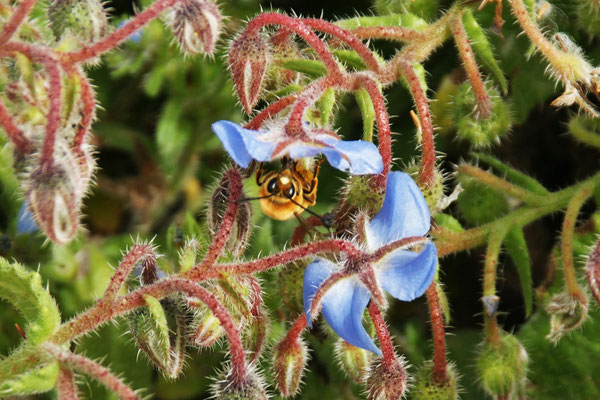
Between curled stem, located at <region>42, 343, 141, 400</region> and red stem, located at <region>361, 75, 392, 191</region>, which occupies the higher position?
red stem, located at <region>361, 75, 392, 191</region>

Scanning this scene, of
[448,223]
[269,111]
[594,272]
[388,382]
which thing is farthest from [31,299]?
[594,272]

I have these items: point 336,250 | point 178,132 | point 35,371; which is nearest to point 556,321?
point 336,250

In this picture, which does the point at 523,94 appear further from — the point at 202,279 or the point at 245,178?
the point at 202,279

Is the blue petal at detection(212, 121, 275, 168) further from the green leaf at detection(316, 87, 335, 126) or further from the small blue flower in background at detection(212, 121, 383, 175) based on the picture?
the green leaf at detection(316, 87, 335, 126)

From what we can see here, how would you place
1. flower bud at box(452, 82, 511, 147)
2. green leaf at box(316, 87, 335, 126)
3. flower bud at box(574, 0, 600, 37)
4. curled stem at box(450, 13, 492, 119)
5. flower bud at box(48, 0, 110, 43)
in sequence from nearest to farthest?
green leaf at box(316, 87, 335, 126) < flower bud at box(48, 0, 110, 43) < curled stem at box(450, 13, 492, 119) < flower bud at box(452, 82, 511, 147) < flower bud at box(574, 0, 600, 37)

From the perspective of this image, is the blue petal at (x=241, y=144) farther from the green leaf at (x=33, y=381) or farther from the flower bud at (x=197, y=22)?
the green leaf at (x=33, y=381)

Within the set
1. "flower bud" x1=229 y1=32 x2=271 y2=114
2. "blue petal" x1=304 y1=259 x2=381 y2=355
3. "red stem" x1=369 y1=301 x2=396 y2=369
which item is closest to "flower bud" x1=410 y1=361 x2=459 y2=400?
"red stem" x1=369 y1=301 x2=396 y2=369
